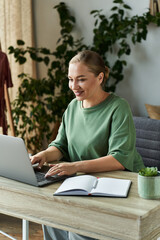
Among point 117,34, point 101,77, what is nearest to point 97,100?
point 101,77

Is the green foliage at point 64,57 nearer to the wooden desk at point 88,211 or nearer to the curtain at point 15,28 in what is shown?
the curtain at point 15,28

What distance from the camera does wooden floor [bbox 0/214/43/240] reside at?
276 centimetres

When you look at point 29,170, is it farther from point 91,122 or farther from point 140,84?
point 140,84

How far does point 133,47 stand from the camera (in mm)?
4070

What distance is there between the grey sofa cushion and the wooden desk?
0.85 metres

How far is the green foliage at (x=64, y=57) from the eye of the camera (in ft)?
13.1

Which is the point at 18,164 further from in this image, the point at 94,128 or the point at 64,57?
the point at 64,57

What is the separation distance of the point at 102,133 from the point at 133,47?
226cm

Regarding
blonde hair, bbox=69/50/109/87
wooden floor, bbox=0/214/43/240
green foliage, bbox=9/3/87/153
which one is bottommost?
wooden floor, bbox=0/214/43/240

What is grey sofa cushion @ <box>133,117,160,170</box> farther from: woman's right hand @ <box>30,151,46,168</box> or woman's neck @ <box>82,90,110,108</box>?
woman's right hand @ <box>30,151,46,168</box>

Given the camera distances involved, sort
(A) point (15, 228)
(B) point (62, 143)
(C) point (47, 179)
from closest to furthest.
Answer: (C) point (47, 179), (B) point (62, 143), (A) point (15, 228)

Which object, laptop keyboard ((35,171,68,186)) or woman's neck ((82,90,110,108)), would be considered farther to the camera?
woman's neck ((82,90,110,108))

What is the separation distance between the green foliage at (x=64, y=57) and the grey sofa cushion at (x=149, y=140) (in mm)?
1537

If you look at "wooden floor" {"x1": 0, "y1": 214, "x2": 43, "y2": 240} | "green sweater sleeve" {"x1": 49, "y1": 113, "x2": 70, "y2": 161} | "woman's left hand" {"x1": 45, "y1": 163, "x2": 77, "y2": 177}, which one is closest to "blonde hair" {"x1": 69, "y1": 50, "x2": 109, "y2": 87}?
"green sweater sleeve" {"x1": 49, "y1": 113, "x2": 70, "y2": 161}
